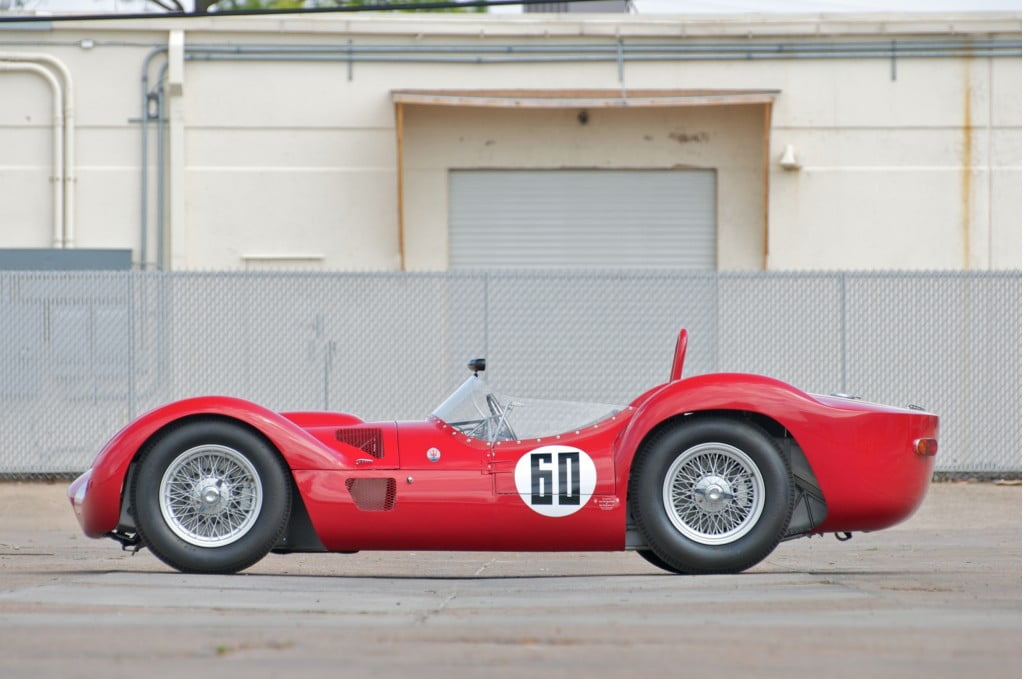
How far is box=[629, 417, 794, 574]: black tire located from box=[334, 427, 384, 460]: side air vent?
50.8 inches

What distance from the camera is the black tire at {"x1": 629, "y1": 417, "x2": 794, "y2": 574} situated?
22.8 feet

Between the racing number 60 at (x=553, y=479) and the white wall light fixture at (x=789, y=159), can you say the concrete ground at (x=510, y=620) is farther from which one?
the white wall light fixture at (x=789, y=159)

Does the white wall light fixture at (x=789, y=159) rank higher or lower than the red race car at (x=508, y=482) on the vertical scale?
higher

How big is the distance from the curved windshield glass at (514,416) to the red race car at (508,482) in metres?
0.02

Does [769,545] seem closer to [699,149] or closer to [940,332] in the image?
[940,332]

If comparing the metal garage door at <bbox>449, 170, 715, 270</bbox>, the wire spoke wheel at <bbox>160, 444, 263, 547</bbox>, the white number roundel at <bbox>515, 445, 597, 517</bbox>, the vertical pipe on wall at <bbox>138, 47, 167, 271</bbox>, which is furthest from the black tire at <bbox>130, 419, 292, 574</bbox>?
the metal garage door at <bbox>449, 170, 715, 270</bbox>

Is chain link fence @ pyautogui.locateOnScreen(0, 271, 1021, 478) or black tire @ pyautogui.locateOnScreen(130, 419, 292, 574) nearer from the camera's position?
black tire @ pyautogui.locateOnScreen(130, 419, 292, 574)

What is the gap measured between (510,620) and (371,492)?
1.87m

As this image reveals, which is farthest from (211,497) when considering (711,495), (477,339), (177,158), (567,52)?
(567,52)

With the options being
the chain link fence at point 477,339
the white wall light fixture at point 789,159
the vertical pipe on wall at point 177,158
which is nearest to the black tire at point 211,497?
the chain link fence at point 477,339

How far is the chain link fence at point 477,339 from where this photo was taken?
538 inches

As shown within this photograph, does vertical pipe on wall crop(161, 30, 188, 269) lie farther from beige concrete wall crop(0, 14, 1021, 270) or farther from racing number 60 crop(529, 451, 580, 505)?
racing number 60 crop(529, 451, 580, 505)

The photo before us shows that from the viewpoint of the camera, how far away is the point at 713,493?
22.9ft

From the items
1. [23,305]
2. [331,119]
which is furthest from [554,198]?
[23,305]
